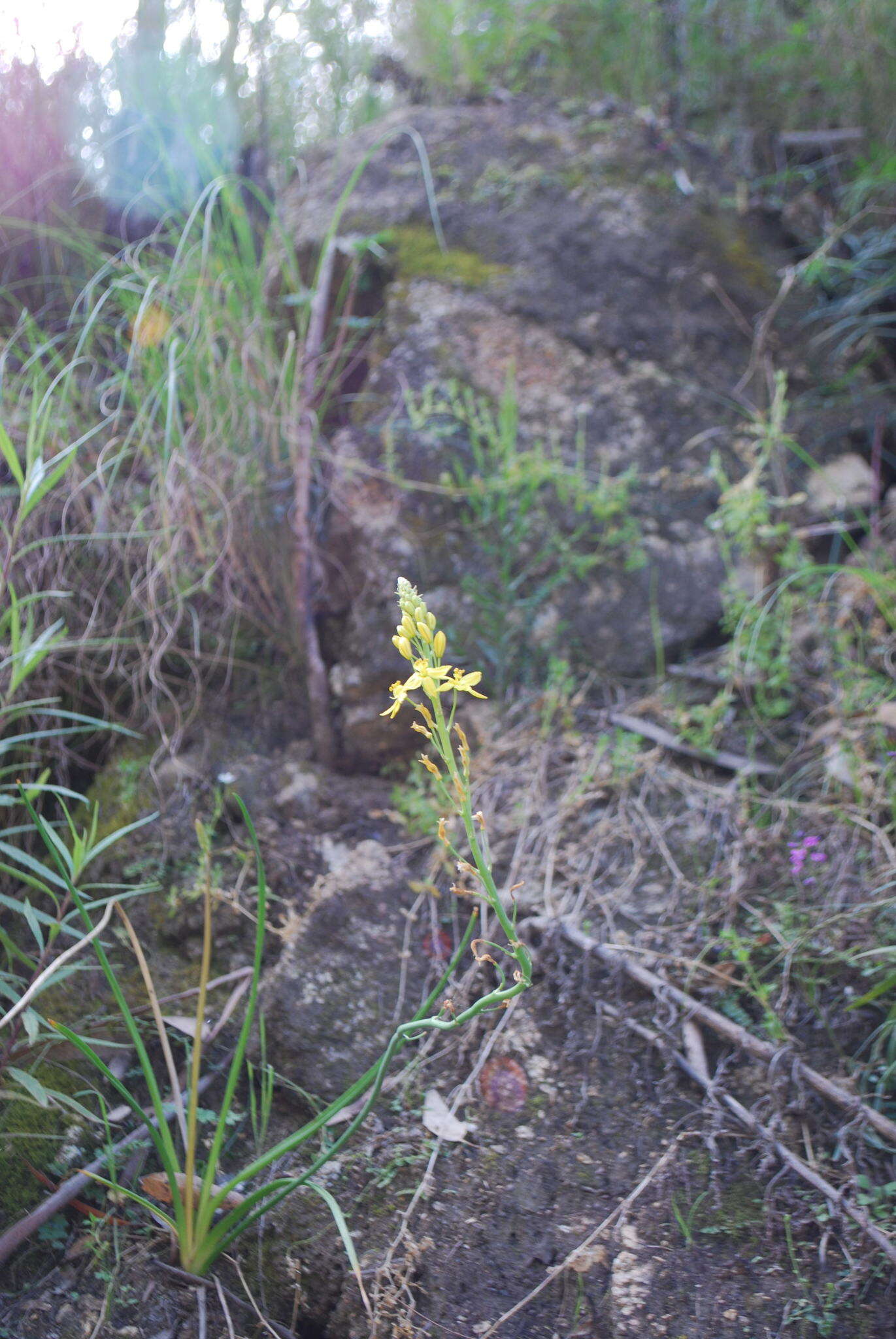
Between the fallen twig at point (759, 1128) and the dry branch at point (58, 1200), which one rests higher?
the dry branch at point (58, 1200)

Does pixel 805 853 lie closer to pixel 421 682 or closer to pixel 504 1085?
pixel 504 1085

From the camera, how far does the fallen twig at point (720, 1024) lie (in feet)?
4.14

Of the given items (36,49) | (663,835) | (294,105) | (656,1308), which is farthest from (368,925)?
(294,105)

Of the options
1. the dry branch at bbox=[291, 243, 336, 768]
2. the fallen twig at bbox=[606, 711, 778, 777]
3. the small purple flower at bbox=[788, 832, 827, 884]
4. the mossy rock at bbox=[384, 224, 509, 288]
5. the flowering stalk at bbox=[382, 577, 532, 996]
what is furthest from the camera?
the mossy rock at bbox=[384, 224, 509, 288]

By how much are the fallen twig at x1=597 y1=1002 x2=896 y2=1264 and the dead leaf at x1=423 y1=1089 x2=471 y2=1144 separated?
318mm

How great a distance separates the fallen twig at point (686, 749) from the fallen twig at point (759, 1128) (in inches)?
23.5

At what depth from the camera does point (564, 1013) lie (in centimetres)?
148

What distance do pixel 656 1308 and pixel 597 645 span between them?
4.43 ft

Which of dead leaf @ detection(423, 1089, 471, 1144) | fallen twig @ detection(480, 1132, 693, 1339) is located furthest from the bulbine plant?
fallen twig @ detection(480, 1132, 693, 1339)

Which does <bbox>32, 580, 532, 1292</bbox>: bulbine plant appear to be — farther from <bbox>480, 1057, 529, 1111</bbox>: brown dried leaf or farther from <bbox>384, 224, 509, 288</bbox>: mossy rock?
<bbox>384, 224, 509, 288</bbox>: mossy rock

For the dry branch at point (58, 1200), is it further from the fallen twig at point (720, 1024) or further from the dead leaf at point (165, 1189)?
the fallen twig at point (720, 1024)

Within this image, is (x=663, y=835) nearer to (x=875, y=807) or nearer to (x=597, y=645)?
(x=875, y=807)

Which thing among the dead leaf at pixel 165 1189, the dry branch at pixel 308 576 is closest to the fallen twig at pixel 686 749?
the dry branch at pixel 308 576

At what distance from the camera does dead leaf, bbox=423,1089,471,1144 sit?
4.31 ft
